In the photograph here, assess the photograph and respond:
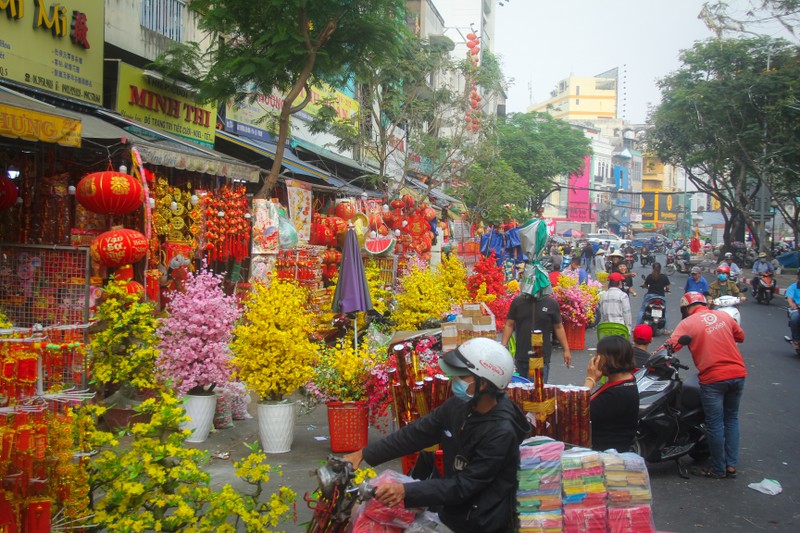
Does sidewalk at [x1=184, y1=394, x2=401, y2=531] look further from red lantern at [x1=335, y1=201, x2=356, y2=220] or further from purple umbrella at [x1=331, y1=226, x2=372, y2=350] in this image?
red lantern at [x1=335, y1=201, x2=356, y2=220]

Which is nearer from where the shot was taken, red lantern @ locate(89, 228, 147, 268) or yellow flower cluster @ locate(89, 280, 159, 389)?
yellow flower cluster @ locate(89, 280, 159, 389)

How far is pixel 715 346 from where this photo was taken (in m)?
6.93

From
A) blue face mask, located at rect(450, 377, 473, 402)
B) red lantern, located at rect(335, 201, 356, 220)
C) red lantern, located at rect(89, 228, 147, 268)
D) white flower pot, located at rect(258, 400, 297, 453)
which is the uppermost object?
red lantern, located at rect(335, 201, 356, 220)

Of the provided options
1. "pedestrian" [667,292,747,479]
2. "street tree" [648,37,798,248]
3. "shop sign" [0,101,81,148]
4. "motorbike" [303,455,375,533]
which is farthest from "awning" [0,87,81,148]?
"street tree" [648,37,798,248]

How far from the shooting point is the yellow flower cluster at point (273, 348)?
740 cm

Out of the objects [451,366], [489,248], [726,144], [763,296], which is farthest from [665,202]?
[451,366]

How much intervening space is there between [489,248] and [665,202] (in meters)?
95.3

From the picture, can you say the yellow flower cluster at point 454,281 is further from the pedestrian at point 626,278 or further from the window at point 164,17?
the window at point 164,17

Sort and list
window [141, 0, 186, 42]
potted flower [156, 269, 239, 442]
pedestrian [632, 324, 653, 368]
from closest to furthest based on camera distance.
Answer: potted flower [156, 269, 239, 442] < pedestrian [632, 324, 653, 368] < window [141, 0, 186, 42]

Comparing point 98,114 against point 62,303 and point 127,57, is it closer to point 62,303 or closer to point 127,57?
point 127,57

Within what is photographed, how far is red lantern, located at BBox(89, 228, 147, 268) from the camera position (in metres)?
8.11

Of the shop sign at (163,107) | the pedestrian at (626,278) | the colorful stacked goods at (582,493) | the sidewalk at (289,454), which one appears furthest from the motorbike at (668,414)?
the pedestrian at (626,278)

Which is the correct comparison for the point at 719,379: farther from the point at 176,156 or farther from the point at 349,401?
the point at 176,156

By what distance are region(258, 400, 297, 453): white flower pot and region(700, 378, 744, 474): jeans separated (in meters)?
3.97
